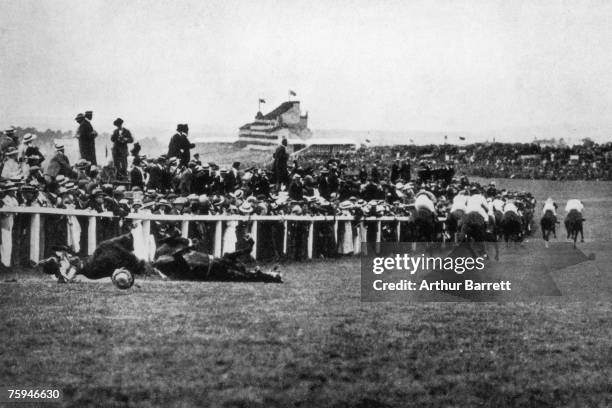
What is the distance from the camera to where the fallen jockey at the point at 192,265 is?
28.3 ft

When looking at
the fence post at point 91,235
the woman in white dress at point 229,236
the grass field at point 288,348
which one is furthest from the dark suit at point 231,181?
the grass field at point 288,348

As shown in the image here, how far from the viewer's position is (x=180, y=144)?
10.8 metres

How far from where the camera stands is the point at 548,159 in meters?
15.1

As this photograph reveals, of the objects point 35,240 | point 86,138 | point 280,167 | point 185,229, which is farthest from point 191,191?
point 35,240

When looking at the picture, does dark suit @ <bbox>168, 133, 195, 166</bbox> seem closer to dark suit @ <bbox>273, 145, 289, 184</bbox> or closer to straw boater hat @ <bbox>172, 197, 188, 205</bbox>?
straw boater hat @ <bbox>172, 197, 188, 205</bbox>

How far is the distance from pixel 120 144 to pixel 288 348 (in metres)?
4.72

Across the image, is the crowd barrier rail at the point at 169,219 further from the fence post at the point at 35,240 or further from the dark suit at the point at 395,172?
the dark suit at the point at 395,172

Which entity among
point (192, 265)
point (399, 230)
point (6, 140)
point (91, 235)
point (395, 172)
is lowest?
point (192, 265)

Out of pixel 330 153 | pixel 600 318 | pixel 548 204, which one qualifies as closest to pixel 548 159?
pixel 548 204

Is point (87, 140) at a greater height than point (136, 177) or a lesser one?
greater

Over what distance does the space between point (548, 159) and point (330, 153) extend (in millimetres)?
4742

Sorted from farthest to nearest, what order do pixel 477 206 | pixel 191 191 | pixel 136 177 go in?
1. pixel 477 206
2. pixel 191 191
3. pixel 136 177

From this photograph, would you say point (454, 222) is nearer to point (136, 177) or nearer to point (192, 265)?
point (192, 265)

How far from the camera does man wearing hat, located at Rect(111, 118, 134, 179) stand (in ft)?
32.9
